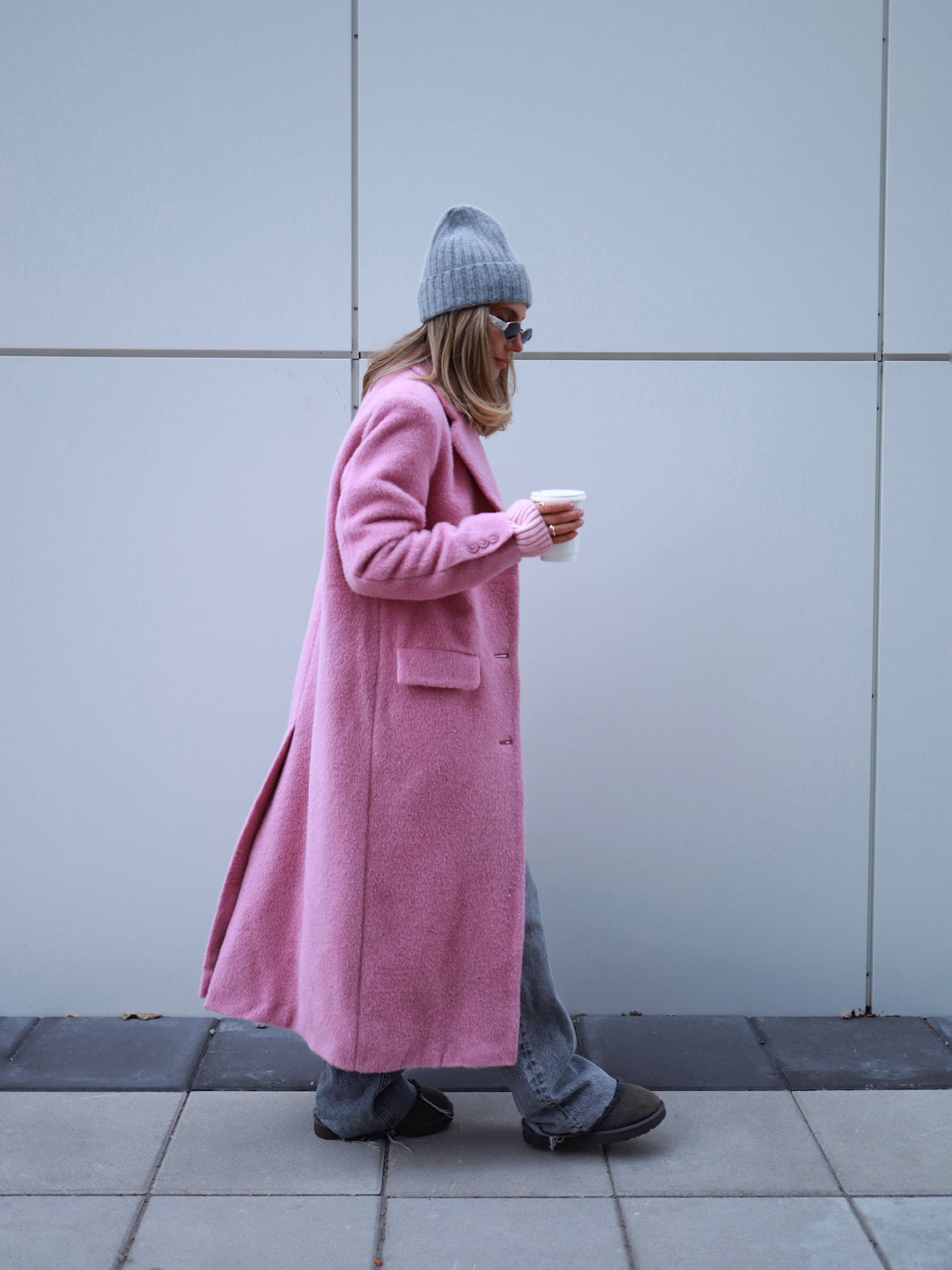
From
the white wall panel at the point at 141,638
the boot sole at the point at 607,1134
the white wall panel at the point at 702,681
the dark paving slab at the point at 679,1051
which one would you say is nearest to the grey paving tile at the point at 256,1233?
the boot sole at the point at 607,1134

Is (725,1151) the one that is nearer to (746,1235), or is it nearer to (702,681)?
(746,1235)

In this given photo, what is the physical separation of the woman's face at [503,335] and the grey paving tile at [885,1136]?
1.94 metres

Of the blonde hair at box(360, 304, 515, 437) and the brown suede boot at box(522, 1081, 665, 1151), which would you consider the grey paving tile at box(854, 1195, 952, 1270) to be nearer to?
the brown suede boot at box(522, 1081, 665, 1151)

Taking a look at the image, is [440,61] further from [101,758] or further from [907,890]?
[907,890]

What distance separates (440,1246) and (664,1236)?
1.49 ft

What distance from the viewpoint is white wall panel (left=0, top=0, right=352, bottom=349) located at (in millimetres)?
3377

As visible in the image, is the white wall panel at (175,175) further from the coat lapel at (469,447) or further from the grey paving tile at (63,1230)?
the grey paving tile at (63,1230)

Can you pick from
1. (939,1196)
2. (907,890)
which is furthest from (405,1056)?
(907,890)

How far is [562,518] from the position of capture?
2.42 meters

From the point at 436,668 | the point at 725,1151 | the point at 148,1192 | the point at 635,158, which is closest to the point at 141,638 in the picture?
the point at 436,668

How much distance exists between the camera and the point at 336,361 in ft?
11.3

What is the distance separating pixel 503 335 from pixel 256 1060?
2008 millimetres

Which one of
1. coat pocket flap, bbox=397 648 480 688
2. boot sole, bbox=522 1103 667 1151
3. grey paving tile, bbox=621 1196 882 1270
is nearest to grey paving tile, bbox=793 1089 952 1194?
grey paving tile, bbox=621 1196 882 1270

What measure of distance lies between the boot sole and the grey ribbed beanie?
1.83 metres
